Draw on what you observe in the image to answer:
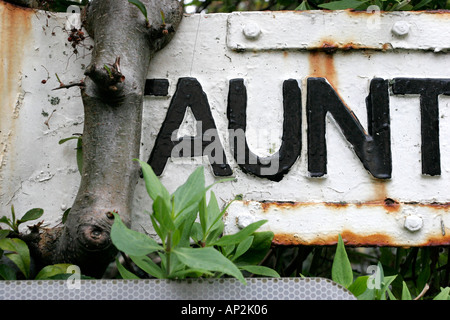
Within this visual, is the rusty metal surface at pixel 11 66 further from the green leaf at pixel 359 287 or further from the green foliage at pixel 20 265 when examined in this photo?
the green leaf at pixel 359 287

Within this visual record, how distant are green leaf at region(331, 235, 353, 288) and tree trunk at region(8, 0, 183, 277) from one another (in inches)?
16.2

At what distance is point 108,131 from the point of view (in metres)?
1.11

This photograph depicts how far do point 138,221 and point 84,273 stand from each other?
0.59ft

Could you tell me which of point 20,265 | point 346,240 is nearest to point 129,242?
point 20,265

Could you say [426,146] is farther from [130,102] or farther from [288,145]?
[130,102]

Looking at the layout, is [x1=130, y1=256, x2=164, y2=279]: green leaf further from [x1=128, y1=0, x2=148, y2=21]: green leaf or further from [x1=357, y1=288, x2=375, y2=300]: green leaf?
[x1=128, y1=0, x2=148, y2=21]: green leaf

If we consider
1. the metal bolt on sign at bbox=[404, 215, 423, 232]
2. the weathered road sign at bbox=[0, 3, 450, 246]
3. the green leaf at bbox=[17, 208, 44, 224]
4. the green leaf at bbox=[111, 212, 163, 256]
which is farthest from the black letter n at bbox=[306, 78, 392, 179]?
the green leaf at bbox=[17, 208, 44, 224]

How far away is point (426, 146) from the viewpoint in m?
1.19

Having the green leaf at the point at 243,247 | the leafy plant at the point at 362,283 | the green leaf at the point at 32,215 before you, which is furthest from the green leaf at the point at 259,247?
the green leaf at the point at 32,215

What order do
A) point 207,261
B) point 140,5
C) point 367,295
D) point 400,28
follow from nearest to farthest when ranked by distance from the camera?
point 207,261 < point 367,295 < point 140,5 < point 400,28

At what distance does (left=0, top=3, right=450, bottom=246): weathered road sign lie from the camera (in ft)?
Result: 3.81

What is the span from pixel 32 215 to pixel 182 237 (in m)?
0.42

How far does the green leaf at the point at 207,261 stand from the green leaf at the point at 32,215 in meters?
0.45

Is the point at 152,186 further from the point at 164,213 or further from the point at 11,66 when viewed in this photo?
the point at 11,66
